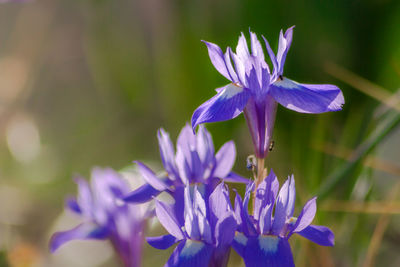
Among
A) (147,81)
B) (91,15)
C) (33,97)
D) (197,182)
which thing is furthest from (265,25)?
(33,97)

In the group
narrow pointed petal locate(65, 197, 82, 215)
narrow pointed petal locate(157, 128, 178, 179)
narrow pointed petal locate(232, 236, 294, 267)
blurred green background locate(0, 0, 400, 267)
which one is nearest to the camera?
narrow pointed petal locate(232, 236, 294, 267)

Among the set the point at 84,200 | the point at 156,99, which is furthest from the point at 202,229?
the point at 156,99

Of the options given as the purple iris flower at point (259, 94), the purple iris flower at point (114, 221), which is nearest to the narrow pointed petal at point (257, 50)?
the purple iris flower at point (259, 94)

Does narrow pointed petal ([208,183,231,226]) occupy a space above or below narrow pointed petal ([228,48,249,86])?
below

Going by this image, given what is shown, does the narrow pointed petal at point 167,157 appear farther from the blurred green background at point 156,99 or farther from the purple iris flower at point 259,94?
the blurred green background at point 156,99

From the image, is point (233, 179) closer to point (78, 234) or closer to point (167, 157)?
point (167, 157)

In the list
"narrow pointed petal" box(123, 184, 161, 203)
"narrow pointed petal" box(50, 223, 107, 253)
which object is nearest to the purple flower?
"narrow pointed petal" box(123, 184, 161, 203)

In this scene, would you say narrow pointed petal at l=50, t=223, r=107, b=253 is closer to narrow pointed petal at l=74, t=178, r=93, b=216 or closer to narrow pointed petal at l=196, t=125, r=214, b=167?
narrow pointed petal at l=74, t=178, r=93, b=216
